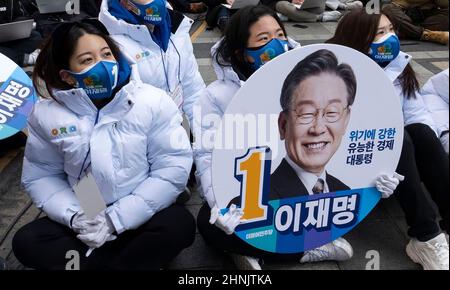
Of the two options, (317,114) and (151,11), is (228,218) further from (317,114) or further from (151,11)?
(151,11)

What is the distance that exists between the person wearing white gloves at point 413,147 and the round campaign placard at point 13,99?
1.73 metres

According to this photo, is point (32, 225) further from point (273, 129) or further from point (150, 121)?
point (273, 129)

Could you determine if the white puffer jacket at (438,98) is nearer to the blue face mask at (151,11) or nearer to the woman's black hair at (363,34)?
the woman's black hair at (363,34)

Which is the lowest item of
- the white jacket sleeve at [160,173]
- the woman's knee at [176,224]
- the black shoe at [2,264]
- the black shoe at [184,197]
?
the black shoe at [184,197]

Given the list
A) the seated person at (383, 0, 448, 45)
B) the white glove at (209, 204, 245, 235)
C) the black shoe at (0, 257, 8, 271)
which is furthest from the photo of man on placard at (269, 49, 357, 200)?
the seated person at (383, 0, 448, 45)

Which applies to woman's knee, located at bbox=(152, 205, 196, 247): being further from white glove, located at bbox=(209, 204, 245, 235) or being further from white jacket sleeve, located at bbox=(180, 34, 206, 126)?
white jacket sleeve, located at bbox=(180, 34, 206, 126)

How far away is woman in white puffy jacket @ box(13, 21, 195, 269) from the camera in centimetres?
182

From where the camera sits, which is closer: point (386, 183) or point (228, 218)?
point (228, 218)

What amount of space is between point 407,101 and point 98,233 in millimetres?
1457

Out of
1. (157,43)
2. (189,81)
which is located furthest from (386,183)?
(157,43)

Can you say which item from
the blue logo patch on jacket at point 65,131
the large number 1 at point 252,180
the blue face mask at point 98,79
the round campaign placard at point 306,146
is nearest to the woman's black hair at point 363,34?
the round campaign placard at point 306,146

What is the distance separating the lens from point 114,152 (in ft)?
6.07

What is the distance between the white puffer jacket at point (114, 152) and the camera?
1834 millimetres

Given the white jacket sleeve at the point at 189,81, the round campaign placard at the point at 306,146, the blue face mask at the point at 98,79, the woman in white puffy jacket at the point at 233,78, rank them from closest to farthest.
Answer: the round campaign placard at the point at 306,146 < the blue face mask at the point at 98,79 < the woman in white puffy jacket at the point at 233,78 < the white jacket sleeve at the point at 189,81
